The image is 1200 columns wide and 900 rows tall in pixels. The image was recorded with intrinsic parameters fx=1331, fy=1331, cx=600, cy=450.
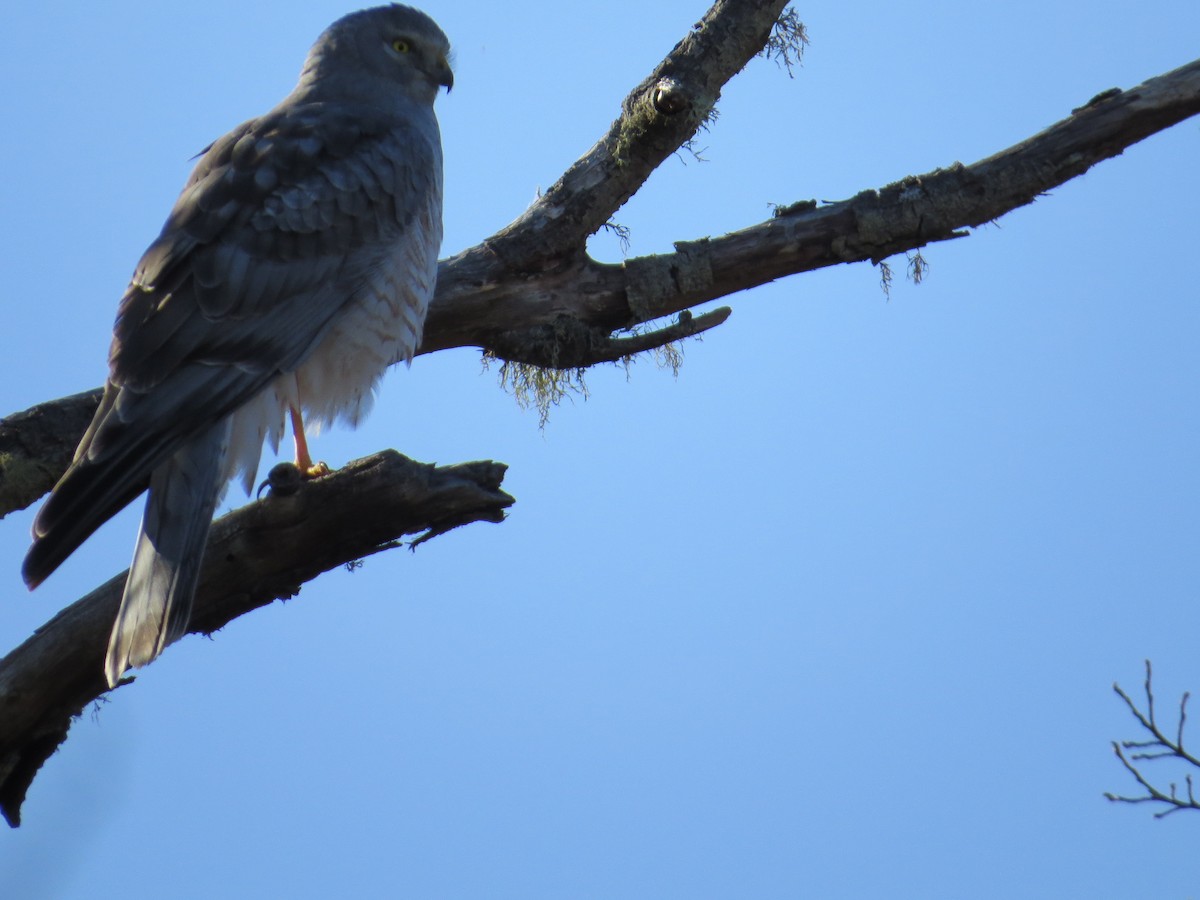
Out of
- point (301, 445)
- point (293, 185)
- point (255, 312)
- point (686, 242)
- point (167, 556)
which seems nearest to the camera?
point (167, 556)

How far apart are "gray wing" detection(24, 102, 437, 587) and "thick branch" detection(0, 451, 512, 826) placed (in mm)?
338

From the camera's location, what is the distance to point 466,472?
148 inches

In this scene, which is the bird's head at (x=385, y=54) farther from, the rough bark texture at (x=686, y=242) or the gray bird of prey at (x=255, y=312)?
the rough bark texture at (x=686, y=242)

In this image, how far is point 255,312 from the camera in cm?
433

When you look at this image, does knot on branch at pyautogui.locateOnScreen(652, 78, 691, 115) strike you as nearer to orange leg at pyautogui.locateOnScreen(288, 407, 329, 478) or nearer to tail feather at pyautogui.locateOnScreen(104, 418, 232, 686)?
orange leg at pyautogui.locateOnScreen(288, 407, 329, 478)

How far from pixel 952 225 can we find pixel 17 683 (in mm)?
3715

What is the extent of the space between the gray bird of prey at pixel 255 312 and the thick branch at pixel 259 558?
0.18 metres

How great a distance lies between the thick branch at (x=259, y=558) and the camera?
3.76 m

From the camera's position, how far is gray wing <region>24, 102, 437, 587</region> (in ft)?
12.3

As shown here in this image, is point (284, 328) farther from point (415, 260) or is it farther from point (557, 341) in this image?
point (557, 341)

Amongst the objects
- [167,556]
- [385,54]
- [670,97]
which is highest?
[385,54]

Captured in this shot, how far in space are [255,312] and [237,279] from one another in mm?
134

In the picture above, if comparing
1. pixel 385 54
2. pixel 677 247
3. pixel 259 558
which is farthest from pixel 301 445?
pixel 385 54

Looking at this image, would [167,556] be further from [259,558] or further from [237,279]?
[237,279]
